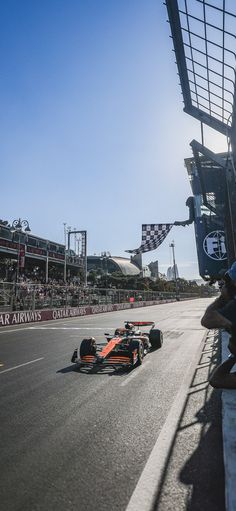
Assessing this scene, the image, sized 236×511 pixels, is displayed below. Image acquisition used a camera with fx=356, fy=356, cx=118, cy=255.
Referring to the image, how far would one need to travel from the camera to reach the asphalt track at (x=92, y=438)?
2.38m

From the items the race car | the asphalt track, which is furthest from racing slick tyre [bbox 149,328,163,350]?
the asphalt track

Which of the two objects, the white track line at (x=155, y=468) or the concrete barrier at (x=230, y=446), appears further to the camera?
the white track line at (x=155, y=468)

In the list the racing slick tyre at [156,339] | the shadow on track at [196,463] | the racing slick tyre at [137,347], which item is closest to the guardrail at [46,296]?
the racing slick tyre at [156,339]

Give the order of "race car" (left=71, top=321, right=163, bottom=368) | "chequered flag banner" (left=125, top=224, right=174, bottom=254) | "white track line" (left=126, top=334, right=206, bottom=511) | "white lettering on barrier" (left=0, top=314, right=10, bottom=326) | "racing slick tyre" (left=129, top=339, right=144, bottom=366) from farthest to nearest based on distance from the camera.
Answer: "white lettering on barrier" (left=0, top=314, right=10, bottom=326), "chequered flag banner" (left=125, top=224, right=174, bottom=254), "racing slick tyre" (left=129, top=339, right=144, bottom=366), "race car" (left=71, top=321, right=163, bottom=368), "white track line" (left=126, top=334, right=206, bottom=511)

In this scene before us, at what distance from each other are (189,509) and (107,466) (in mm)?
792

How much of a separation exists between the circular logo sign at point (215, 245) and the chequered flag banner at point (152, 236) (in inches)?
167

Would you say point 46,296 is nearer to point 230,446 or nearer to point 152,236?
point 152,236

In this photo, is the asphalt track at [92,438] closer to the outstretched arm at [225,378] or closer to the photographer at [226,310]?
the outstretched arm at [225,378]

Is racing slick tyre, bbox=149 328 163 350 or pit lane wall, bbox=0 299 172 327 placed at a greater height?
pit lane wall, bbox=0 299 172 327

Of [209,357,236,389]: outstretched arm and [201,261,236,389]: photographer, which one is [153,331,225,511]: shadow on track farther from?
[201,261,236,389]: photographer

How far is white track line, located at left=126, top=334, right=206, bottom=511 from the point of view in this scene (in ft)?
7.54

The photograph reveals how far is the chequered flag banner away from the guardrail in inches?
274

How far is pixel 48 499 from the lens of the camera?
7.68 ft

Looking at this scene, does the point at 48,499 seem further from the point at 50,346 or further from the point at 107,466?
the point at 50,346
